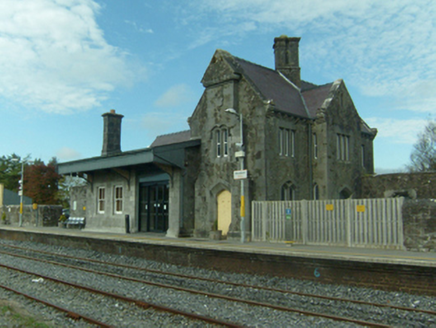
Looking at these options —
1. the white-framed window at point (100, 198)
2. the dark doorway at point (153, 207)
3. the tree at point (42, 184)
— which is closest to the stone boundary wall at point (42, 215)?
the white-framed window at point (100, 198)

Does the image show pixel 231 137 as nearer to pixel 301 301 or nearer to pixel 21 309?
pixel 301 301

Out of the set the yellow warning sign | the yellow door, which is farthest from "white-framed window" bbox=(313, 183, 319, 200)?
the yellow warning sign

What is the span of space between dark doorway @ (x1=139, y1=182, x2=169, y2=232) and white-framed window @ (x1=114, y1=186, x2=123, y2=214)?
5.91 ft

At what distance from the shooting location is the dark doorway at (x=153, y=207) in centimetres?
2411

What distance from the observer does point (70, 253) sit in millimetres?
21672

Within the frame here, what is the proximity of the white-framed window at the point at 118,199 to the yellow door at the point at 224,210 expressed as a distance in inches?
297

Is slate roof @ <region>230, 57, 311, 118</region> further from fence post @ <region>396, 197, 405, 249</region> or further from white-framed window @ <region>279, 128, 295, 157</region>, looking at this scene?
fence post @ <region>396, 197, 405, 249</region>

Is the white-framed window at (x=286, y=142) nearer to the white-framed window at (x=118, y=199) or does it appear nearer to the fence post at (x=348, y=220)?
the fence post at (x=348, y=220)

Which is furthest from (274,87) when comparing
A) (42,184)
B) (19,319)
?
(42,184)

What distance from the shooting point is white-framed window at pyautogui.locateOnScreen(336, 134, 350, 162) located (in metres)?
23.9

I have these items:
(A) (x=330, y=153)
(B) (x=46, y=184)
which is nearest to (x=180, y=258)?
(A) (x=330, y=153)

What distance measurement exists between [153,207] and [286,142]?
8.73 metres

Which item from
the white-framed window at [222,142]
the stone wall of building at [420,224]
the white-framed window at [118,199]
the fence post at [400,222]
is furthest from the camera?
the white-framed window at [118,199]

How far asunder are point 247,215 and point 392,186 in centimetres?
965
